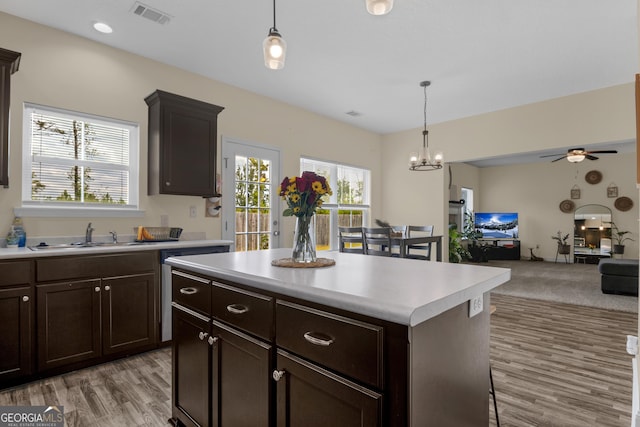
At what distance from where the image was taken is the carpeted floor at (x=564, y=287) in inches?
186

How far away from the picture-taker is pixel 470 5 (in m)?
2.71

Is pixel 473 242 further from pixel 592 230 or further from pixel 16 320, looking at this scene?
pixel 16 320

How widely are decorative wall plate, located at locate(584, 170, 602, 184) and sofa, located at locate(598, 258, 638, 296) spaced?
4893mm

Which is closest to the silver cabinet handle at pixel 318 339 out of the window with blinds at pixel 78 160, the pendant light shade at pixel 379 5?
the pendant light shade at pixel 379 5

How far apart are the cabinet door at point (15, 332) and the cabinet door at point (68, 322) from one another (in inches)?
2.4

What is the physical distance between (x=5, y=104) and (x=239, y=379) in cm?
280

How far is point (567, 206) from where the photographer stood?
30.9 feet

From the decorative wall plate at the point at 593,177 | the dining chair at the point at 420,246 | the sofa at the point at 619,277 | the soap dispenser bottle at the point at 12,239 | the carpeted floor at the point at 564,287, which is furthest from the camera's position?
the decorative wall plate at the point at 593,177

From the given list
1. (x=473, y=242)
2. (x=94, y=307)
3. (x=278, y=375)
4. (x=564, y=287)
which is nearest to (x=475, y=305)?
(x=278, y=375)

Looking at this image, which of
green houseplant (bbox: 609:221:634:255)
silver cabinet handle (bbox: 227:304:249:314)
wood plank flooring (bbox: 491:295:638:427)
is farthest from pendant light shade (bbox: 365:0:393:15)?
green houseplant (bbox: 609:221:634:255)

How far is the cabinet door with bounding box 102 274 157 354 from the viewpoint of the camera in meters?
2.77

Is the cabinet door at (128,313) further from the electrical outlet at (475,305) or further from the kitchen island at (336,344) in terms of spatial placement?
the electrical outlet at (475,305)

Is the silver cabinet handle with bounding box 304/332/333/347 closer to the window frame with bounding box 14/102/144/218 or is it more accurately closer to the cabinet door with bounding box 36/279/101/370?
the cabinet door with bounding box 36/279/101/370

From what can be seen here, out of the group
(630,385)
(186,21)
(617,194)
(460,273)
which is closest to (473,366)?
(460,273)
